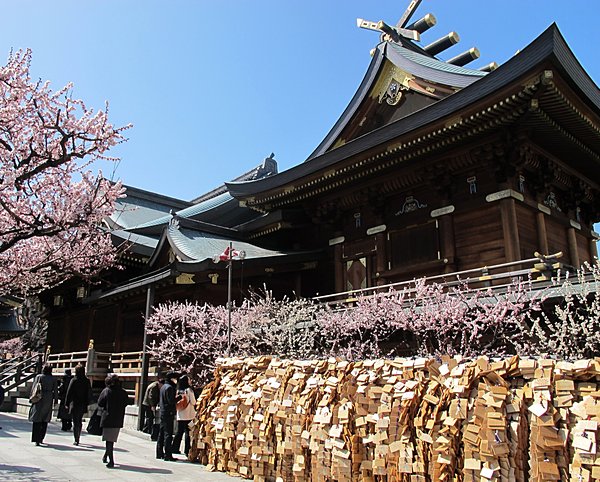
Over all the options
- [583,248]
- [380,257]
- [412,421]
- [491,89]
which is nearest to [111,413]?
[412,421]

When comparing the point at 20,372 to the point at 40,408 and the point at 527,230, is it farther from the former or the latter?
the point at 527,230

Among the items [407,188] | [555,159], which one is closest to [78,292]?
[407,188]

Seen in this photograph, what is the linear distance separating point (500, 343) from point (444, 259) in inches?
130

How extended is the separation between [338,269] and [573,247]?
21.8 feet

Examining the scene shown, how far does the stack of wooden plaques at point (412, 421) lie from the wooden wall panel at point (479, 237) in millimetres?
6844

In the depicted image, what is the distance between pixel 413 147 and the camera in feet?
43.2

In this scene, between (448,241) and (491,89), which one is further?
(448,241)

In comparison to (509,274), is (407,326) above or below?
below

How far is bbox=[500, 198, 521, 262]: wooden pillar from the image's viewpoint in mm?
11969

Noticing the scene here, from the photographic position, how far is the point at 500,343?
1038cm

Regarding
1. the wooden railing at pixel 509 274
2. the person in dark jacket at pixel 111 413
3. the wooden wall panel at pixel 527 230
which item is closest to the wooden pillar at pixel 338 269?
the wooden railing at pixel 509 274

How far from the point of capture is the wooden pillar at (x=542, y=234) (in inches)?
507

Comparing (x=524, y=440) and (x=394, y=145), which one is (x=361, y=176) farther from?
(x=524, y=440)

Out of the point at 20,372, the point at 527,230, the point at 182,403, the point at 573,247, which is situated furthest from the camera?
the point at 20,372
